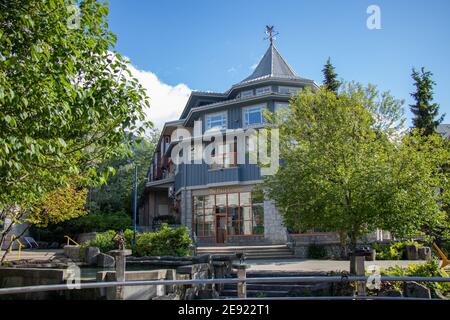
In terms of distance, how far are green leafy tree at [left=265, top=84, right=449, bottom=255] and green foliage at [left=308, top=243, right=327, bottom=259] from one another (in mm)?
8728

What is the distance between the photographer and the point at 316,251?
23.5 metres

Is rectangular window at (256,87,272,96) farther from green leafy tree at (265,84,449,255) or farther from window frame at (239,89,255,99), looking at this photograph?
green leafy tree at (265,84,449,255)

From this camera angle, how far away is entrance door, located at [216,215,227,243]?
29.6m

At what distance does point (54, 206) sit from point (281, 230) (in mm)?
13312

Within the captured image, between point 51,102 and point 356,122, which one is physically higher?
point 356,122

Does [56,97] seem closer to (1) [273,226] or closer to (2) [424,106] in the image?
(1) [273,226]

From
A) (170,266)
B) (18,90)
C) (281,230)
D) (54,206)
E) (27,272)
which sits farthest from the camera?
(281,230)

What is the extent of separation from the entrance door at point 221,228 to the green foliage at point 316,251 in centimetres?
746

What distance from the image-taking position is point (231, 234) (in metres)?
29.1

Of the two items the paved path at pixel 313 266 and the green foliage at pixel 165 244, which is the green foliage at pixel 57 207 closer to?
the green foliage at pixel 165 244

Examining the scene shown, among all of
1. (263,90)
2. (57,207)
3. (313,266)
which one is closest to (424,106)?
(263,90)
